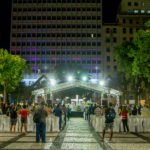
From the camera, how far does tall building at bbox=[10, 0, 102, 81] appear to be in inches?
3853

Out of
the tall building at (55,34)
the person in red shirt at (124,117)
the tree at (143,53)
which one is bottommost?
the person in red shirt at (124,117)

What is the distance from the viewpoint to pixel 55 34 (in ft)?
325

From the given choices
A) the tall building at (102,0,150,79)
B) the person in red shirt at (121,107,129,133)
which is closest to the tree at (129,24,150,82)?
the person in red shirt at (121,107,129,133)

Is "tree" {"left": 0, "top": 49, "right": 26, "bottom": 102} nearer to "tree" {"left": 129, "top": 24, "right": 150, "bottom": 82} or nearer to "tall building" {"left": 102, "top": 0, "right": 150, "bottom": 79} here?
"tree" {"left": 129, "top": 24, "right": 150, "bottom": 82}

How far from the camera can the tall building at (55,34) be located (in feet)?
321

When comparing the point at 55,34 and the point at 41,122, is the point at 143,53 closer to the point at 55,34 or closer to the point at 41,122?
the point at 41,122

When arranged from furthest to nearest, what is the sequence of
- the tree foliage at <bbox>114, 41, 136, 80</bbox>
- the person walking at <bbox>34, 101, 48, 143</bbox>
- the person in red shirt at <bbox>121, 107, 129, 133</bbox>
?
the tree foliage at <bbox>114, 41, 136, 80</bbox>, the person in red shirt at <bbox>121, 107, 129, 133</bbox>, the person walking at <bbox>34, 101, 48, 143</bbox>

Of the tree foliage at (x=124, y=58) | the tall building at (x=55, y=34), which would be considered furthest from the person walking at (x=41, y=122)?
the tall building at (x=55, y=34)

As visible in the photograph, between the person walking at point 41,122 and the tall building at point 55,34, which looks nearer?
the person walking at point 41,122

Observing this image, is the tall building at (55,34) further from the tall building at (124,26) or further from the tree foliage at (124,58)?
the tree foliage at (124,58)

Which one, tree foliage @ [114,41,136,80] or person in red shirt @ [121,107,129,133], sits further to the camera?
tree foliage @ [114,41,136,80]

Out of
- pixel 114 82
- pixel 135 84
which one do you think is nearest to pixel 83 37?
pixel 114 82

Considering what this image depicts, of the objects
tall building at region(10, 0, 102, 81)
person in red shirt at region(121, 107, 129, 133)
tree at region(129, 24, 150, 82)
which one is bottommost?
person in red shirt at region(121, 107, 129, 133)

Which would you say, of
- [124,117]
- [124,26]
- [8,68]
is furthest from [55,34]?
[124,117]
